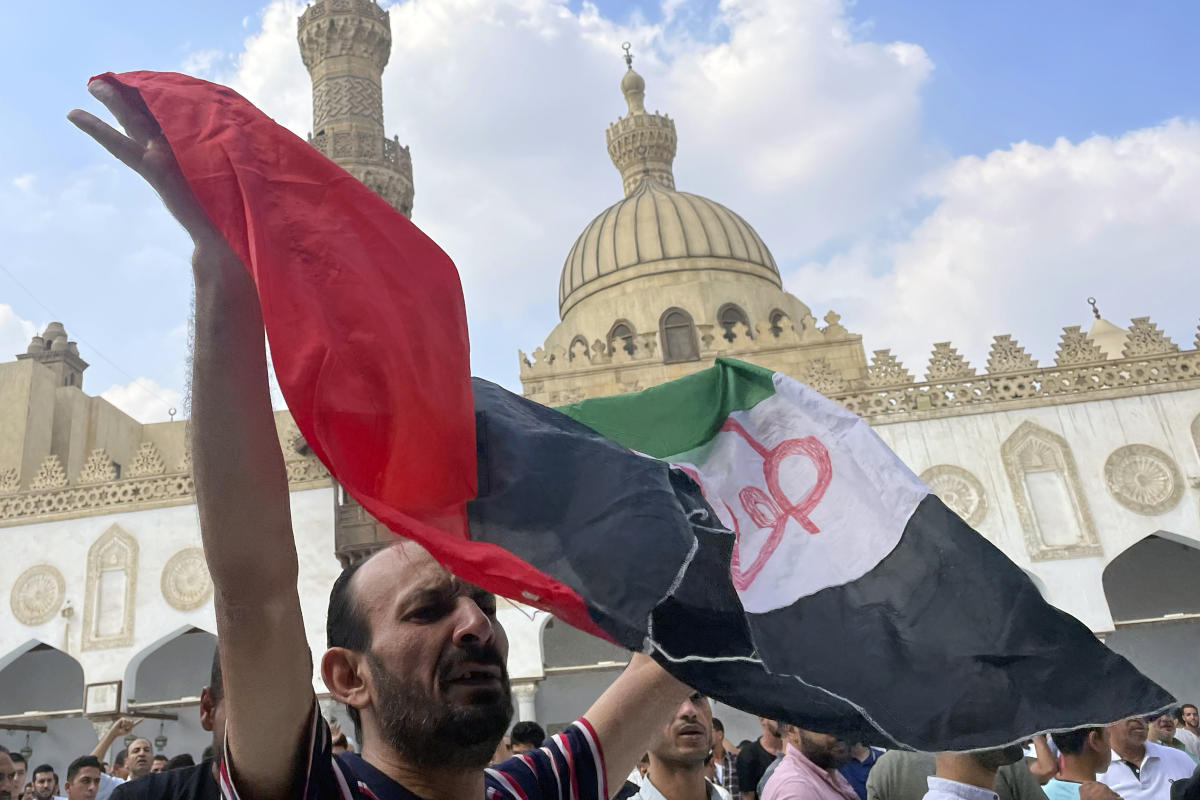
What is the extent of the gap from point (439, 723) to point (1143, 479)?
13916 mm

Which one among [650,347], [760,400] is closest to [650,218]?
[650,347]

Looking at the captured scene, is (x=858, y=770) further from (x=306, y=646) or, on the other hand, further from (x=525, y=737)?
(x=306, y=646)

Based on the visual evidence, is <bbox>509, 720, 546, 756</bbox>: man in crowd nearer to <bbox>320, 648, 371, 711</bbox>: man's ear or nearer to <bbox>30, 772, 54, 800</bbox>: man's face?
<bbox>30, 772, 54, 800</bbox>: man's face

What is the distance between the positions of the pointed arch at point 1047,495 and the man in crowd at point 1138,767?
9195mm

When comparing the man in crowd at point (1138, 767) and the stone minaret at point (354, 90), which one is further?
the stone minaret at point (354, 90)

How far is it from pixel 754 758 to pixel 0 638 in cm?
1291

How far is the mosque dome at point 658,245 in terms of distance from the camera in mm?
21391

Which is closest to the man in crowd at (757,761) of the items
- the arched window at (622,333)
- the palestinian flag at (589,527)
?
the palestinian flag at (589,527)

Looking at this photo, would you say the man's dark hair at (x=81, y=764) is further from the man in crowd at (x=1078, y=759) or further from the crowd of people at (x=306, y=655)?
the man in crowd at (x=1078, y=759)

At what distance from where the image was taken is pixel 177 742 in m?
14.8

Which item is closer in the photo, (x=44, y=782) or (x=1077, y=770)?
(x=1077, y=770)

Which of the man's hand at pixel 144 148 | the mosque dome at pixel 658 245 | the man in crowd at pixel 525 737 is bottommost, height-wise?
the man in crowd at pixel 525 737

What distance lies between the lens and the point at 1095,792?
3301 mm

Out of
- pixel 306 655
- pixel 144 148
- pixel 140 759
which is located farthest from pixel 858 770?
pixel 144 148
